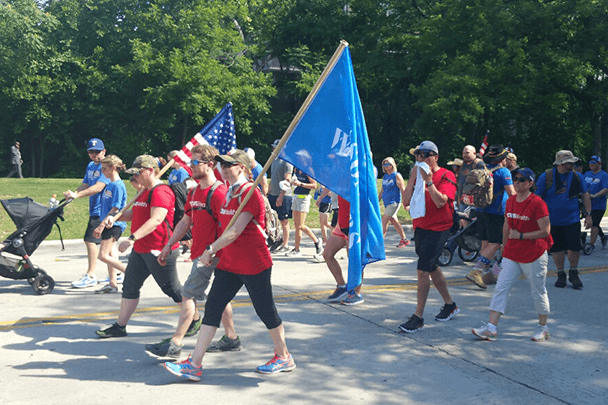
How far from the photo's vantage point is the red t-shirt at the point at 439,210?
6.96 meters

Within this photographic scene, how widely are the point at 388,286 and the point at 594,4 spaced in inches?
873

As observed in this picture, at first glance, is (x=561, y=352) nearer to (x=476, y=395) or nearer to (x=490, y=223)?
(x=476, y=395)

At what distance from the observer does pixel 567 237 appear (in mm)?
9383

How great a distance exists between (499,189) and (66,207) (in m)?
11.8

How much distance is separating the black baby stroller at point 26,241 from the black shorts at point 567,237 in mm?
6677

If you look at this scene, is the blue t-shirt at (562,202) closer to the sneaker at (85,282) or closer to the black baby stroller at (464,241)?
the black baby stroller at (464,241)

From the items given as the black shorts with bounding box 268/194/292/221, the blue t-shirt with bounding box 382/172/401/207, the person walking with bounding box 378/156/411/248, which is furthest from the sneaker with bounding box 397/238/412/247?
the black shorts with bounding box 268/194/292/221

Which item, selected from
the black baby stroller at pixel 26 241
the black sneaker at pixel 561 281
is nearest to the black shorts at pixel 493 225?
the black sneaker at pixel 561 281

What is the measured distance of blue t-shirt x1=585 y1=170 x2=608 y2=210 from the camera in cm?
1308

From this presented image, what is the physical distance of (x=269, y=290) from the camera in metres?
5.50

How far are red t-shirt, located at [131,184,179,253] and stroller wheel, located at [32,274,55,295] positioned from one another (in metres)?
2.63

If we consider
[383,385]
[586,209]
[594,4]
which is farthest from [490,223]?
[594,4]

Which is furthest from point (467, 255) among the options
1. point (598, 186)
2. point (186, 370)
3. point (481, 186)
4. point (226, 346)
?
point (186, 370)

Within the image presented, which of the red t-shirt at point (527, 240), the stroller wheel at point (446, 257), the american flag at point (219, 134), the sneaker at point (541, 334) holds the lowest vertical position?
the sneaker at point (541, 334)
